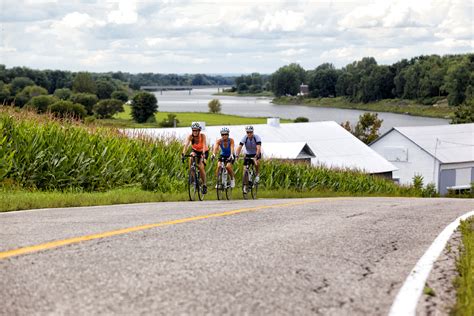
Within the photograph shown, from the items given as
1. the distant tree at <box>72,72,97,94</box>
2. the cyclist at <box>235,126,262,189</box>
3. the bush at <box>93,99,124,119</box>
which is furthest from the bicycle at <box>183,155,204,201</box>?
the distant tree at <box>72,72,97,94</box>

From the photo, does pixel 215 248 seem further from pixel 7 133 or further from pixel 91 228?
pixel 7 133

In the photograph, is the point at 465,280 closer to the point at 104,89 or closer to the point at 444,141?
the point at 444,141

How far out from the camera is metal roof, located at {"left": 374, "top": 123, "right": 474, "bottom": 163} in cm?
5706

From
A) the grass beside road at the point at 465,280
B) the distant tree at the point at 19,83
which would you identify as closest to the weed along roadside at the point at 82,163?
the grass beside road at the point at 465,280

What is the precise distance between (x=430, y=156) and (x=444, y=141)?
472 centimetres

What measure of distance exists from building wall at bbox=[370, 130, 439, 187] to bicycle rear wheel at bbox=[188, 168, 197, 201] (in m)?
40.9

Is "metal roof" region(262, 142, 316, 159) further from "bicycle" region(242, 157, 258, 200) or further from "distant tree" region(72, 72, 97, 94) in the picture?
"distant tree" region(72, 72, 97, 94)

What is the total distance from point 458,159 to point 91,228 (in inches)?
2058

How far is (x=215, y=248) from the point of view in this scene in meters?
7.53

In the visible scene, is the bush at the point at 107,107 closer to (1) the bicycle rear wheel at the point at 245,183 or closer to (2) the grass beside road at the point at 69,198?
(1) the bicycle rear wheel at the point at 245,183

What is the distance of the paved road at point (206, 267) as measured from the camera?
5.32 m

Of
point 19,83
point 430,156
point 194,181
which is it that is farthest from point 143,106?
point 194,181

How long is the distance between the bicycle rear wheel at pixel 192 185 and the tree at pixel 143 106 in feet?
396

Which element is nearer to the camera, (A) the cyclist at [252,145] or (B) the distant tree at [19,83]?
(A) the cyclist at [252,145]
